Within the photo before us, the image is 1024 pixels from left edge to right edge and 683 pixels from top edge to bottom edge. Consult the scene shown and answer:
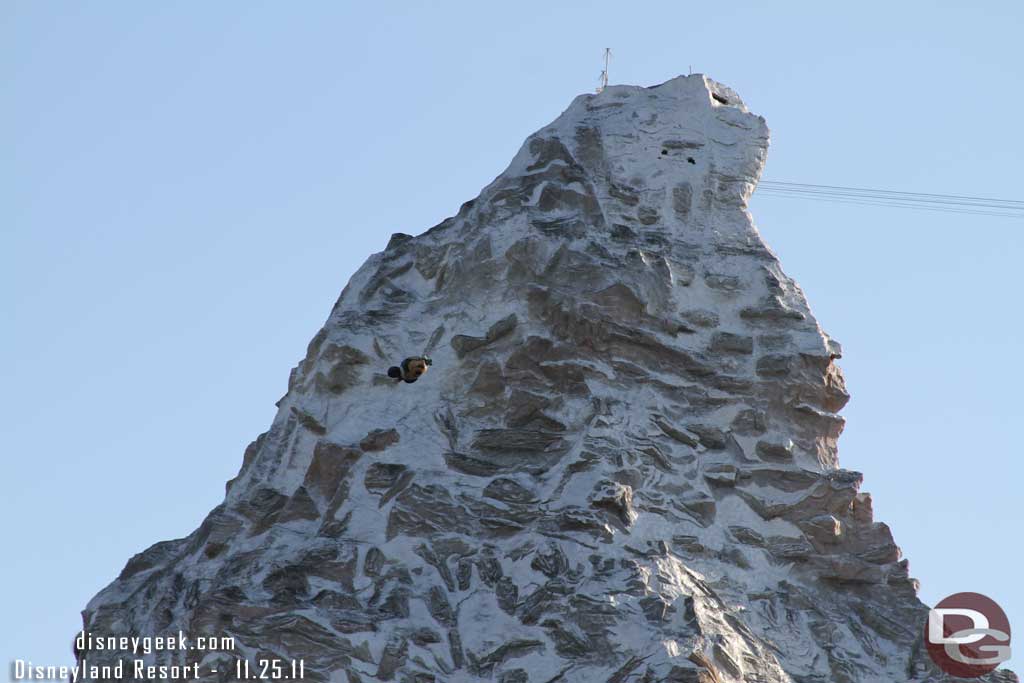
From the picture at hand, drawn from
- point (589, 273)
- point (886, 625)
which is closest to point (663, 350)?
point (589, 273)

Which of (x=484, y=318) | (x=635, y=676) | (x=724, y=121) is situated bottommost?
(x=635, y=676)

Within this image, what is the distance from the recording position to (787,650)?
58.0 meters

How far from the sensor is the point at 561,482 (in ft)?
194

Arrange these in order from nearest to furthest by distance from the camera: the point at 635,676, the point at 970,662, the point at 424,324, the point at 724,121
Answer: the point at 635,676
the point at 970,662
the point at 424,324
the point at 724,121

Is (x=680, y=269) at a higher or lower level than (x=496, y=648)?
higher

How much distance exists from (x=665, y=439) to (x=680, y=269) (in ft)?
14.2

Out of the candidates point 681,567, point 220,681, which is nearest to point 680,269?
point 681,567

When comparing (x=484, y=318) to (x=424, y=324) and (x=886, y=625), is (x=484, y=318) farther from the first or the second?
(x=886, y=625)

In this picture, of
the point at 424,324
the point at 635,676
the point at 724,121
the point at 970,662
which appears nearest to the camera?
the point at 635,676

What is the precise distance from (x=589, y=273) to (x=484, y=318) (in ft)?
7.31

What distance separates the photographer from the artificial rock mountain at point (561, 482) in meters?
56.9

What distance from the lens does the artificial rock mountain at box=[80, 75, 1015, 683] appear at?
56875 millimetres

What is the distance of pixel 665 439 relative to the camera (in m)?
60.5

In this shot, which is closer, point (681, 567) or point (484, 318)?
point (681, 567)
